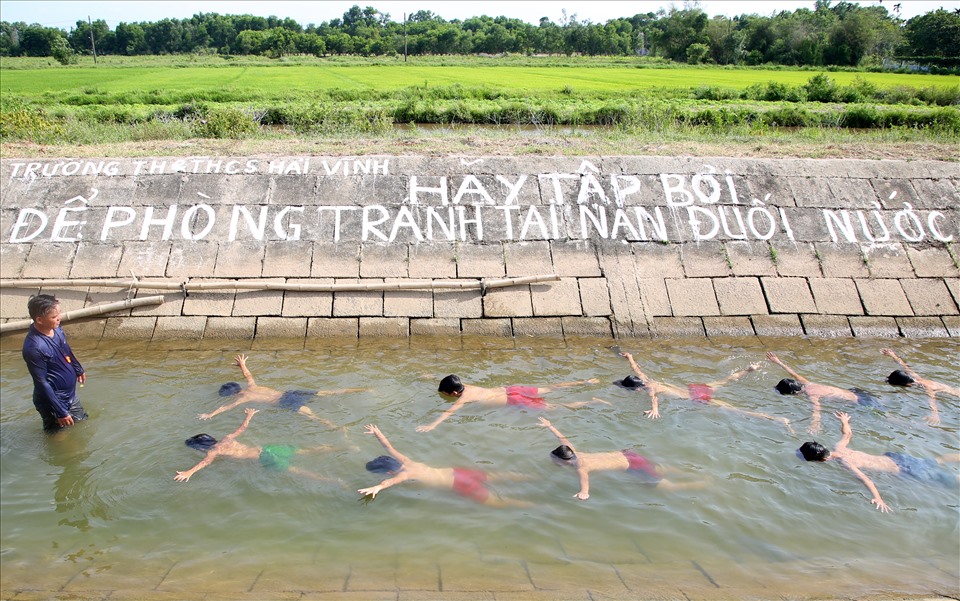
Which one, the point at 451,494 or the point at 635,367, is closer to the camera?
the point at 451,494

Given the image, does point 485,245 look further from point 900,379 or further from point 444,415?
point 900,379

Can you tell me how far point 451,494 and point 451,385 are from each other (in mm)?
1797

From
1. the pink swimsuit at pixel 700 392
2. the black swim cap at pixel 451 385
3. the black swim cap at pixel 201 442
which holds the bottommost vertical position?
the black swim cap at pixel 201 442

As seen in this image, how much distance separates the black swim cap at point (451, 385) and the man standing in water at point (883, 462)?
366cm

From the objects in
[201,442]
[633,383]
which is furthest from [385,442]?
[633,383]

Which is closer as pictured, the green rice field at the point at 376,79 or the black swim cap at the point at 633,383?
the black swim cap at the point at 633,383

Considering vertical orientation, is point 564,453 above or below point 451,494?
above

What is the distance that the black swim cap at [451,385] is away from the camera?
7.90 m

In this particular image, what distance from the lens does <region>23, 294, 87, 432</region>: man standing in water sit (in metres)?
6.67

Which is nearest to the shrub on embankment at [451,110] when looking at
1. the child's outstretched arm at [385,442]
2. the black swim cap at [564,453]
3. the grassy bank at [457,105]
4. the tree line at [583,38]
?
the grassy bank at [457,105]

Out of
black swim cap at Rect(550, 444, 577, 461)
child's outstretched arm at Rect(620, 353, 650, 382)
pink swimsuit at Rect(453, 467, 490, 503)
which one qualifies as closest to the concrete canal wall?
child's outstretched arm at Rect(620, 353, 650, 382)

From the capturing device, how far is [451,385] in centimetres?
790

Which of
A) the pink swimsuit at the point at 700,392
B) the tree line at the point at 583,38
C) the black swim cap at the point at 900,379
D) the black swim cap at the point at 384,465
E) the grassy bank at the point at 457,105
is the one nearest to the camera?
the black swim cap at the point at 384,465

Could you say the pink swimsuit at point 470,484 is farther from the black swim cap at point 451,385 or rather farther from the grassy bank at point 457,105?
the grassy bank at point 457,105
